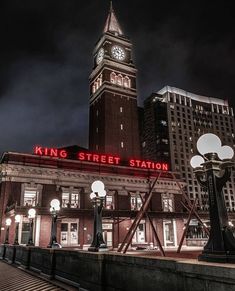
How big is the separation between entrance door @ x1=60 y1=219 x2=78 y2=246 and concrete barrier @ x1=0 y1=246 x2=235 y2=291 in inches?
1189

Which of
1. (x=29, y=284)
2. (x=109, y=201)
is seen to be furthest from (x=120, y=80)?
(x=29, y=284)

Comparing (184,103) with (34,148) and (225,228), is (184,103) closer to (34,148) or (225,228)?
(34,148)

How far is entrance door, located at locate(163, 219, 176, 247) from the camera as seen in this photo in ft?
157

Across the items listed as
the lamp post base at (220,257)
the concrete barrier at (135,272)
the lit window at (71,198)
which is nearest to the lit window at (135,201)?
the lit window at (71,198)

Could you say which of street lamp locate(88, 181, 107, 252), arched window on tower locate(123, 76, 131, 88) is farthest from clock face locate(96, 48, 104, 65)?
street lamp locate(88, 181, 107, 252)

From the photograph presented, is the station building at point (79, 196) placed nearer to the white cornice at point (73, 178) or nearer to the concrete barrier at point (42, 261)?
the white cornice at point (73, 178)

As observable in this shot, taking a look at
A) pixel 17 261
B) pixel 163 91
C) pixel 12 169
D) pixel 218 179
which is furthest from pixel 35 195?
pixel 163 91

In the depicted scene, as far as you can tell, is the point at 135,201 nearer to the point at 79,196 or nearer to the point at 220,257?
the point at 79,196

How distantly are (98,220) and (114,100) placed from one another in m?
62.7

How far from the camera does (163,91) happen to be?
133625 millimetres

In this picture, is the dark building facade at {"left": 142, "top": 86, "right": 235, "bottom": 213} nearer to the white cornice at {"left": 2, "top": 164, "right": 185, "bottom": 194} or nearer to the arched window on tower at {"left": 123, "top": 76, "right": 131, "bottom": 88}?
the arched window on tower at {"left": 123, "top": 76, "right": 131, "bottom": 88}

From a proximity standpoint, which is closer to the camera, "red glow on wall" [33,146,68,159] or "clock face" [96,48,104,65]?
"red glow on wall" [33,146,68,159]

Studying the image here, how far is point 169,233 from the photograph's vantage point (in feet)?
160

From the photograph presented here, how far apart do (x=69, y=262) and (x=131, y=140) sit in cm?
5982
